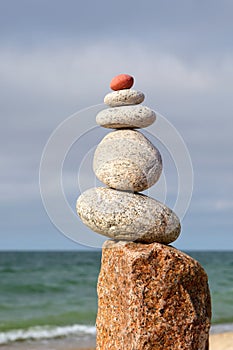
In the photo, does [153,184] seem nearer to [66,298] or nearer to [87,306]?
[87,306]

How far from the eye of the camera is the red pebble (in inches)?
327

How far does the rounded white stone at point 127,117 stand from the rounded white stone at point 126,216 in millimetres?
873

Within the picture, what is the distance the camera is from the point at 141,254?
24.8 feet

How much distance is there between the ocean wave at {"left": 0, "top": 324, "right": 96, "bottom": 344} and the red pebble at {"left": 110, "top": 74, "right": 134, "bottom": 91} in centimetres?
932

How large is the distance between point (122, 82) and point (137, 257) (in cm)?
227

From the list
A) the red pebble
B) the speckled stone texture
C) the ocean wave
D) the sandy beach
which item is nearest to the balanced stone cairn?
the speckled stone texture

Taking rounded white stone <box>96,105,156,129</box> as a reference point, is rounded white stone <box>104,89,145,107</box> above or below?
above

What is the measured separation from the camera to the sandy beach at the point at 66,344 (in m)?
13.6

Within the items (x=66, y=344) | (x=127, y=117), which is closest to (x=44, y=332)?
(x=66, y=344)

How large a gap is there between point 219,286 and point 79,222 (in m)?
23.3

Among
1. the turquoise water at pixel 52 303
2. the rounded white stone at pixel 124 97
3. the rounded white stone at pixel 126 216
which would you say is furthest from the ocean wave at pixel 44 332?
the rounded white stone at pixel 124 97

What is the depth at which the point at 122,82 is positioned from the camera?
8.30 m

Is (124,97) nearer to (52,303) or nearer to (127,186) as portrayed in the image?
(127,186)

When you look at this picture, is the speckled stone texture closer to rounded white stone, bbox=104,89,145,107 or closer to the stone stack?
the stone stack
